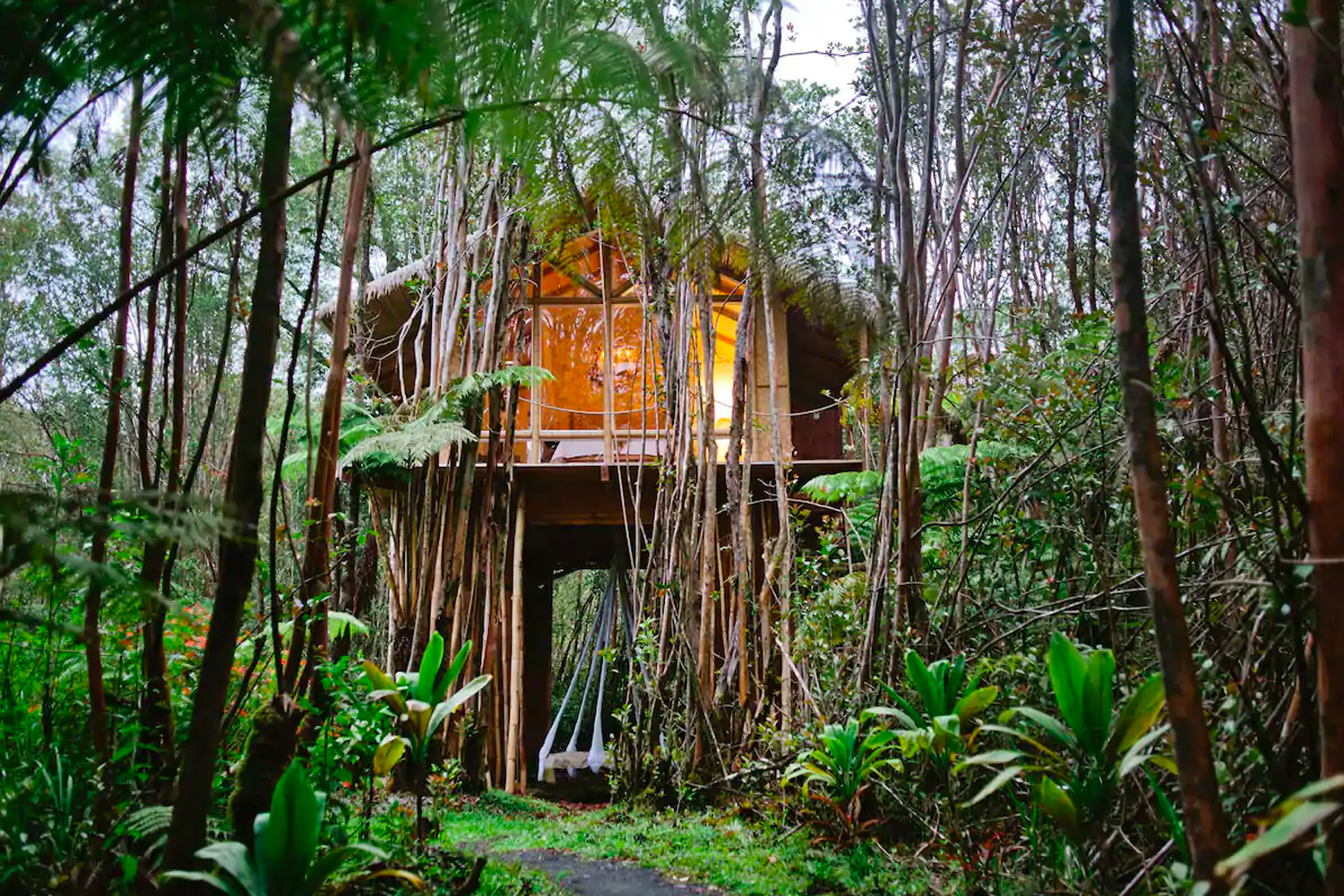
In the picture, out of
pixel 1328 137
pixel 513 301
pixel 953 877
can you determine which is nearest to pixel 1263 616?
pixel 1328 137

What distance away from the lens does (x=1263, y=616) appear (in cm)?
180

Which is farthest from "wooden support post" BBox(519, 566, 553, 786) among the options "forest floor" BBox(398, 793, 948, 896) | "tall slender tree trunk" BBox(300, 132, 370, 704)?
"tall slender tree trunk" BBox(300, 132, 370, 704)

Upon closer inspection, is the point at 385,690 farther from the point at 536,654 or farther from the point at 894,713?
the point at 536,654

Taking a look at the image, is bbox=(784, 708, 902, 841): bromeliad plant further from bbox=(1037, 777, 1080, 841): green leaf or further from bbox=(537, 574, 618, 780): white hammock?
bbox=(537, 574, 618, 780): white hammock

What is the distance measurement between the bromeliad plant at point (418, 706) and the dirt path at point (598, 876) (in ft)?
1.51

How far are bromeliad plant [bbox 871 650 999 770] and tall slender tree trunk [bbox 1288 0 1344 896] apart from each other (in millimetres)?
1291

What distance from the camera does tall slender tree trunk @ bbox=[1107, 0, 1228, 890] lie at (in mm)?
1328

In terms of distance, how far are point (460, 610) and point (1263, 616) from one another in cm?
434

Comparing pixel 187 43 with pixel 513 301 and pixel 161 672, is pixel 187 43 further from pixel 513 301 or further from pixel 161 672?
pixel 513 301

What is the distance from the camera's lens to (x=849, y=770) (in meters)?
3.04

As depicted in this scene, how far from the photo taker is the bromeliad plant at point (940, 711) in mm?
2514

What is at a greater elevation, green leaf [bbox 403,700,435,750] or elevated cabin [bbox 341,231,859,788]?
elevated cabin [bbox 341,231,859,788]

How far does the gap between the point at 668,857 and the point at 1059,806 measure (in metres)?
1.71

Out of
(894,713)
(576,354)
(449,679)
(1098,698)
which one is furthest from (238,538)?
(576,354)
